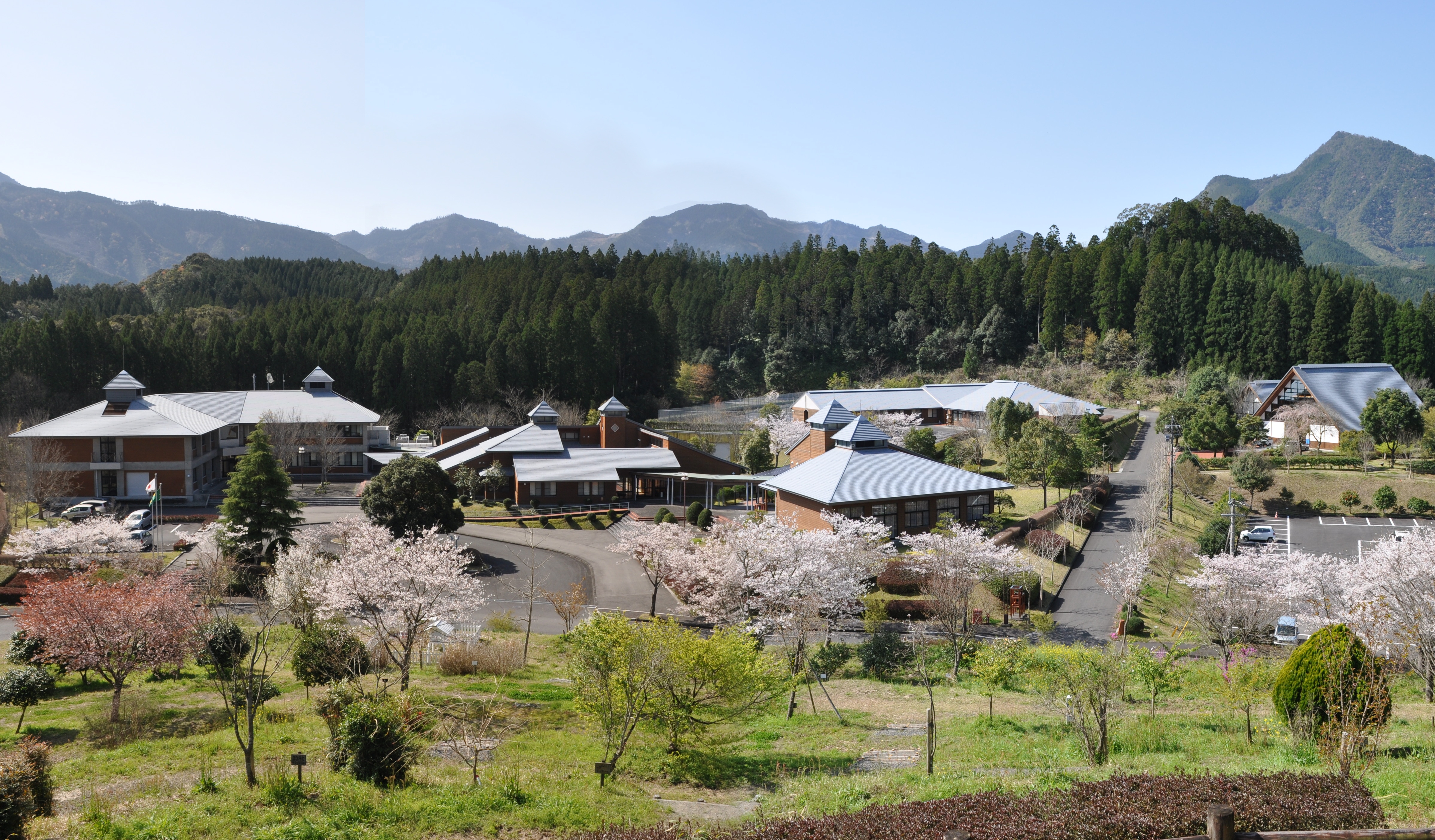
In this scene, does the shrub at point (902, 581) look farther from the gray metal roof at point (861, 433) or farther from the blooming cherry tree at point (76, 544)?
the blooming cherry tree at point (76, 544)

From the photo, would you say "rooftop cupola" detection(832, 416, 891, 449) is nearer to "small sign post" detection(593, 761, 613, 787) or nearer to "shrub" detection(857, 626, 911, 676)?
"shrub" detection(857, 626, 911, 676)

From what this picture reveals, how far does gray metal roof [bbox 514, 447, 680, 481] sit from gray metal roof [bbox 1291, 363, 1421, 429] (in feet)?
119

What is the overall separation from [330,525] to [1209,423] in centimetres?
4356

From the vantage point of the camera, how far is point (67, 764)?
11375 millimetres

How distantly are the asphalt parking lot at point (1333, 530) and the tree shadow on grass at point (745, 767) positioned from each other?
2768 centimetres

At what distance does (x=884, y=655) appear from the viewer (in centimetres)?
2122

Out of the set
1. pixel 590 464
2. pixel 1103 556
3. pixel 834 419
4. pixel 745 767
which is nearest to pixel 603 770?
pixel 745 767

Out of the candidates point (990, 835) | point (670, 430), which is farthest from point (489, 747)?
point (670, 430)

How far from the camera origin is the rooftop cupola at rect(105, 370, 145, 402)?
43969mm

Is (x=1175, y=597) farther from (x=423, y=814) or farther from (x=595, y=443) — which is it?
(x=595, y=443)

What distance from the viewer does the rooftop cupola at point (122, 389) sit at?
4397 centimetres

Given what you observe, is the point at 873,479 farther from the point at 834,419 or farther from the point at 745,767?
the point at 745,767

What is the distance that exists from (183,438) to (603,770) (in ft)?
135

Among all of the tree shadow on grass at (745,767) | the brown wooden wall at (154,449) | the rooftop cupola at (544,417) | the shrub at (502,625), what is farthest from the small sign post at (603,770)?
the brown wooden wall at (154,449)
